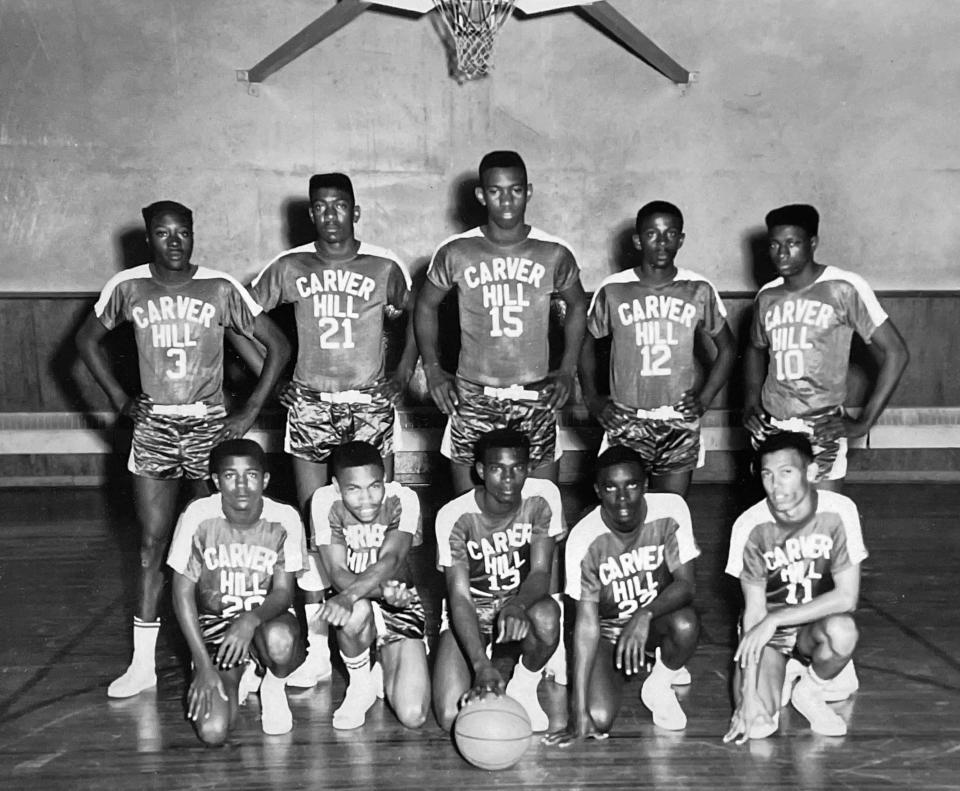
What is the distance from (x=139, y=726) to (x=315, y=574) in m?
0.83

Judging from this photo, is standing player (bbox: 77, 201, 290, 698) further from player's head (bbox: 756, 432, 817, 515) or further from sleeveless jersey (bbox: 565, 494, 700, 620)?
player's head (bbox: 756, 432, 817, 515)

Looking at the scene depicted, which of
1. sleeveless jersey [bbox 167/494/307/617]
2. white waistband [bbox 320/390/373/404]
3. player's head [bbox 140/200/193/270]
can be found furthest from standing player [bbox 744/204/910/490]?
player's head [bbox 140/200/193/270]

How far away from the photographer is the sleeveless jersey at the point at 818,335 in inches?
167

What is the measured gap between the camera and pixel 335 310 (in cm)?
439

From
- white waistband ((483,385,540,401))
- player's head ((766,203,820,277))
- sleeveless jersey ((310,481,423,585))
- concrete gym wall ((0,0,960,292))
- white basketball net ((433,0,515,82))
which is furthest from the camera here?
concrete gym wall ((0,0,960,292))

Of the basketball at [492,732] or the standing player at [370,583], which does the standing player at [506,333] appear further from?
the basketball at [492,732]

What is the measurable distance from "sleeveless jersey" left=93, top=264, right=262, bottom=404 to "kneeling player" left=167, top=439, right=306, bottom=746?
52cm

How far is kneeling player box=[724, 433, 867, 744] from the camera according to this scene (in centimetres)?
360

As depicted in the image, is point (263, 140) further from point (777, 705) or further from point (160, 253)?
point (777, 705)

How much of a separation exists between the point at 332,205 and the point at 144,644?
72.7 inches

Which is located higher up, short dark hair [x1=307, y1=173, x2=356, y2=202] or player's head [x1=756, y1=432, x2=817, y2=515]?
short dark hair [x1=307, y1=173, x2=356, y2=202]

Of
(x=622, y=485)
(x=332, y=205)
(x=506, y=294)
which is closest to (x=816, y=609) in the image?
(x=622, y=485)

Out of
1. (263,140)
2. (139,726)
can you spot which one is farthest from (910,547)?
(263,140)

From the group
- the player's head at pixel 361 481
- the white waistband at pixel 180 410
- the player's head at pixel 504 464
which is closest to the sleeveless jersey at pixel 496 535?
the player's head at pixel 504 464
